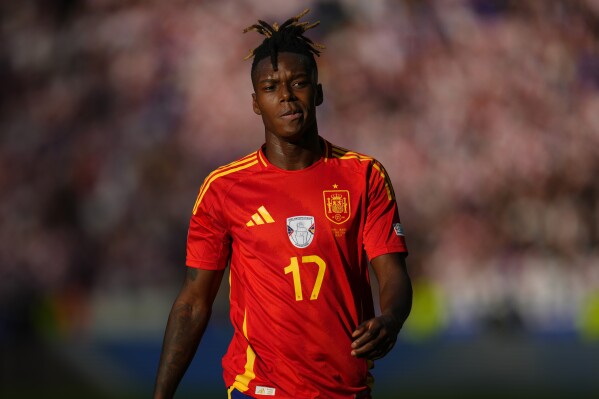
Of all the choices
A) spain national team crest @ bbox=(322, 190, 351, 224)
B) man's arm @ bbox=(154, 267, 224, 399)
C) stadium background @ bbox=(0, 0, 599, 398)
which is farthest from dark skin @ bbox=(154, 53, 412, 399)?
stadium background @ bbox=(0, 0, 599, 398)

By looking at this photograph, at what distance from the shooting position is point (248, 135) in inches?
637

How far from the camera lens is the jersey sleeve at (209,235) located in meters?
4.33

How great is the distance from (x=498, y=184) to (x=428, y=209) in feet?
3.77

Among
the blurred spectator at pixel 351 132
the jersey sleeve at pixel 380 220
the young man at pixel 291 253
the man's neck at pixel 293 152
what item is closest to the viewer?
the young man at pixel 291 253

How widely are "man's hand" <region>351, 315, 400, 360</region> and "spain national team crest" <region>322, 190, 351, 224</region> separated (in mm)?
570

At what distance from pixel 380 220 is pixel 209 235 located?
70 centimetres

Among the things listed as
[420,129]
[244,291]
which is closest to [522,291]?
→ [420,129]

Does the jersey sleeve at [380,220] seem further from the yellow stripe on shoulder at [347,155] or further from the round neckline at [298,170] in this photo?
the round neckline at [298,170]

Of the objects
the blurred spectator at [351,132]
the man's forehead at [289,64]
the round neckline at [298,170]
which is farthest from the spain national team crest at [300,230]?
the blurred spectator at [351,132]

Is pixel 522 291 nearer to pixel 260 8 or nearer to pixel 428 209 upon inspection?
pixel 428 209

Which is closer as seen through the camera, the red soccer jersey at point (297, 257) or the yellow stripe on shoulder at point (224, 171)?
the red soccer jersey at point (297, 257)

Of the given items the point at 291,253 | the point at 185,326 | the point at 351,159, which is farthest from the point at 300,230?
the point at 185,326

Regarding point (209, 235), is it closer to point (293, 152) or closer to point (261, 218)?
point (261, 218)

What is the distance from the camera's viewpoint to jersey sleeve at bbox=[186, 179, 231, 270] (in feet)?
14.2
